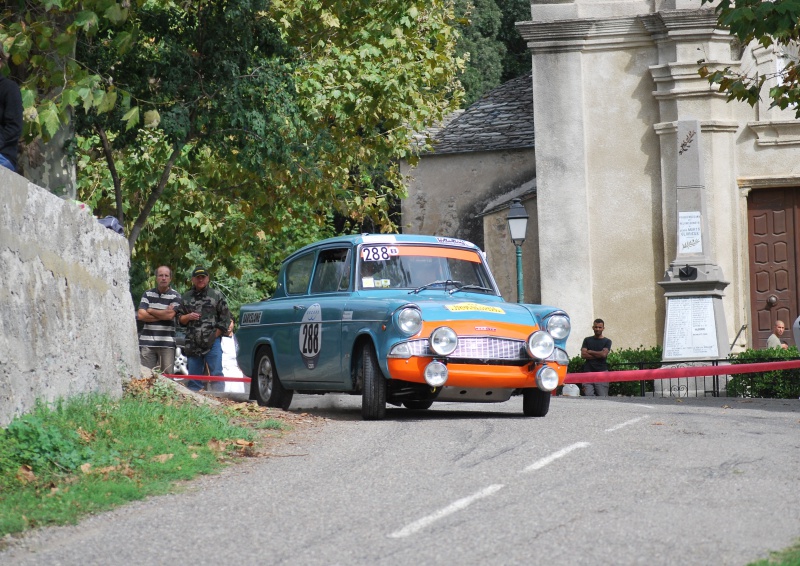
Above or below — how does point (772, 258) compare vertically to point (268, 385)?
above

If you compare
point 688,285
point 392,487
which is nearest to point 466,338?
point 392,487

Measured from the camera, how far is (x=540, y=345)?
12.1 metres

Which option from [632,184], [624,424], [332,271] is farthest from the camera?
[632,184]

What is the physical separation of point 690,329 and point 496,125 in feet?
39.5

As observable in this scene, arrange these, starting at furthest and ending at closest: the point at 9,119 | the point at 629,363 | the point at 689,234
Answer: the point at 689,234 → the point at 629,363 → the point at 9,119

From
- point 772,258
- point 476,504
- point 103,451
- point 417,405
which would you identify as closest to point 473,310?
point 417,405

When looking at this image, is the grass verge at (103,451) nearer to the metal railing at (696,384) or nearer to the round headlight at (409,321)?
the round headlight at (409,321)

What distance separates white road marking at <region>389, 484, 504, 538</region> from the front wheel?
6.16 metres

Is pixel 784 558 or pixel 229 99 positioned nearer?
pixel 784 558

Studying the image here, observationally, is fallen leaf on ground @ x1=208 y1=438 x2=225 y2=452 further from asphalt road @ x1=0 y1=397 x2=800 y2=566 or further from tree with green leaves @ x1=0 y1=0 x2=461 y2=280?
tree with green leaves @ x1=0 y1=0 x2=461 y2=280

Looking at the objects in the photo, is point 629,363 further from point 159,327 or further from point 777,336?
point 159,327

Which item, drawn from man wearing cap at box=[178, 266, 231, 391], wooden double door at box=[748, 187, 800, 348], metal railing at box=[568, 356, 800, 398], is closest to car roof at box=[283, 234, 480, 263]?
man wearing cap at box=[178, 266, 231, 391]

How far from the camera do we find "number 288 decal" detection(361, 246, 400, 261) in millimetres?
12953

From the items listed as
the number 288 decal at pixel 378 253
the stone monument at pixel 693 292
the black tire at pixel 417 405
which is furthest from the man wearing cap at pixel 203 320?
the stone monument at pixel 693 292
